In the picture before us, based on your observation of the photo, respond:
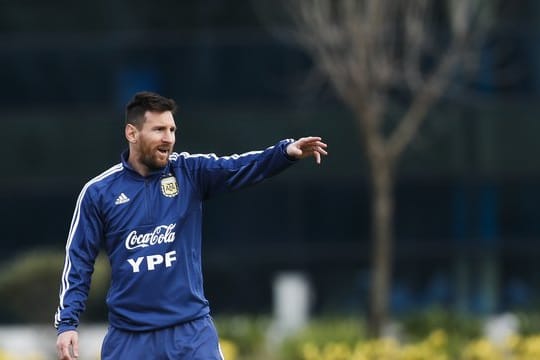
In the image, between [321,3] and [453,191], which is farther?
[453,191]

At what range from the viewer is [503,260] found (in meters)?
22.5

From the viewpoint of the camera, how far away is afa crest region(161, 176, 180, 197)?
8016 millimetres

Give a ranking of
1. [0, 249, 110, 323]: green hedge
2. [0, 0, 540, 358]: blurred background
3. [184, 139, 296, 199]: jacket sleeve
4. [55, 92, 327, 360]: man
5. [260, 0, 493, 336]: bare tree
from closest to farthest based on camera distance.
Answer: [184, 139, 296, 199]: jacket sleeve, [55, 92, 327, 360]: man, [260, 0, 493, 336]: bare tree, [0, 249, 110, 323]: green hedge, [0, 0, 540, 358]: blurred background

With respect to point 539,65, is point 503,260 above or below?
below

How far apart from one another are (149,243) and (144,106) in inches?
26.6

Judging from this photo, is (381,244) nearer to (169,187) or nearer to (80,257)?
(169,187)

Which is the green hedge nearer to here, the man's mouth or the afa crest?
the afa crest

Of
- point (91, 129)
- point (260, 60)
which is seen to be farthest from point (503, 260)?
point (91, 129)

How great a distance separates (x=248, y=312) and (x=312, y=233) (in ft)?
4.66

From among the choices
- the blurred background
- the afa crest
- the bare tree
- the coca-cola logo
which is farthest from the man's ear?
the blurred background

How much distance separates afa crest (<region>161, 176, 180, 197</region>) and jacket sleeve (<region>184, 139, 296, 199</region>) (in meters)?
0.11

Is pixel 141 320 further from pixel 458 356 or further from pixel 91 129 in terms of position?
pixel 91 129

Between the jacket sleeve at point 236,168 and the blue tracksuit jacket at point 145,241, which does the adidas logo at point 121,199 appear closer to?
the blue tracksuit jacket at point 145,241

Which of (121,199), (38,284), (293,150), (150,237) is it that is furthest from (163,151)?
(38,284)
